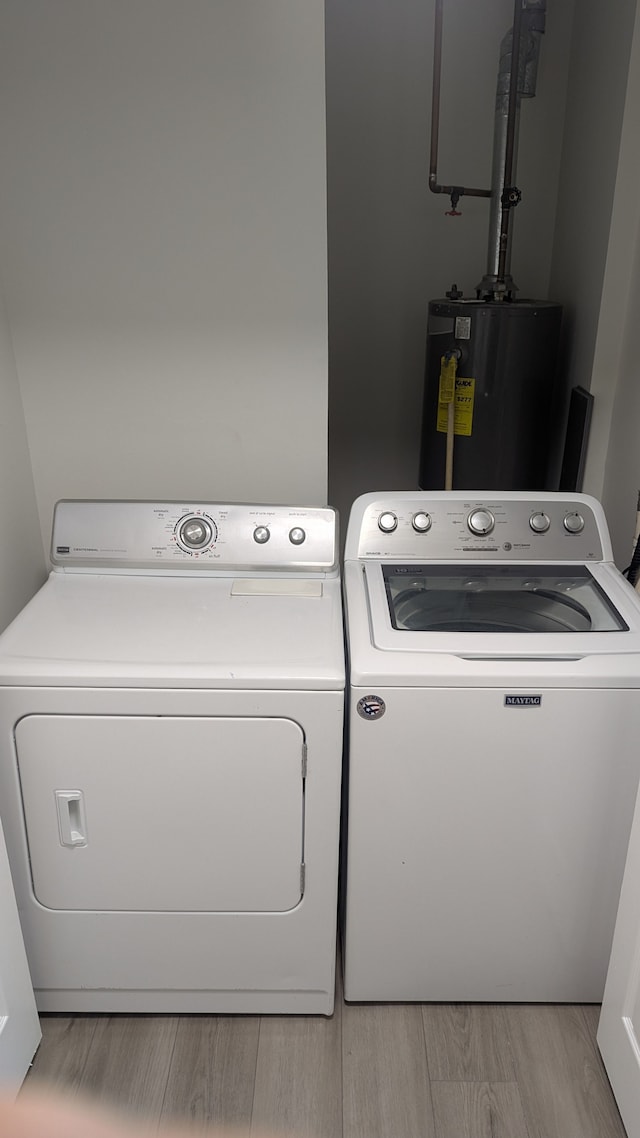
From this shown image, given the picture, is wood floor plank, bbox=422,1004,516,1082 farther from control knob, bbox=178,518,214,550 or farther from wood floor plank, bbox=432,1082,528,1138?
control knob, bbox=178,518,214,550

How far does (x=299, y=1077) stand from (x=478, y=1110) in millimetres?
356

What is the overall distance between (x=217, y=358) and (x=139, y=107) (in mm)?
549

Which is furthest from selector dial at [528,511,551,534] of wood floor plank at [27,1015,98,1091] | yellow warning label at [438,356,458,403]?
wood floor plank at [27,1015,98,1091]

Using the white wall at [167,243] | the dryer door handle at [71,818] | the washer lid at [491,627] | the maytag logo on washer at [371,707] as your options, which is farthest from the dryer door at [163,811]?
the white wall at [167,243]

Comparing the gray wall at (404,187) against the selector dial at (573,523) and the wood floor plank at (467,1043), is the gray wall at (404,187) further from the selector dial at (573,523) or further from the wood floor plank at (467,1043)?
the wood floor plank at (467,1043)

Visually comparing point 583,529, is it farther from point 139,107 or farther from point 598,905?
point 139,107

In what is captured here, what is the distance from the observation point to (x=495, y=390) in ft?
7.73

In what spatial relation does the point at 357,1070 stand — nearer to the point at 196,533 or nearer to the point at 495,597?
the point at 495,597

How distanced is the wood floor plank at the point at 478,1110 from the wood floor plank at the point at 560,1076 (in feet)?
0.09

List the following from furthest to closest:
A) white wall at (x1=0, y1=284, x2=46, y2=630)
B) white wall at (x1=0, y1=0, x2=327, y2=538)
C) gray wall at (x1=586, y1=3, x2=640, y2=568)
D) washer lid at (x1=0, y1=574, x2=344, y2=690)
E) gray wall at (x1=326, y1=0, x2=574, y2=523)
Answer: gray wall at (x1=326, y1=0, x2=574, y2=523) → gray wall at (x1=586, y1=3, x2=640, y2=568) → white wall at (x1=0, y1=284, x2=46, y2=630) → white wall at (x1=0, y1=0, x2=327, y2=538) → washer lid at (x1=0, y1=574, x2=344, y2=690)

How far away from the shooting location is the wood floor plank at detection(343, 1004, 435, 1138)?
5.01 feet

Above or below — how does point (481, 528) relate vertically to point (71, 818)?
above

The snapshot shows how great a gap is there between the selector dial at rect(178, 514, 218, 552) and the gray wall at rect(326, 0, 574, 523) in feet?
3.74

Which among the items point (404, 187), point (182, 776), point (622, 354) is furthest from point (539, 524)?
point (404, 187)
